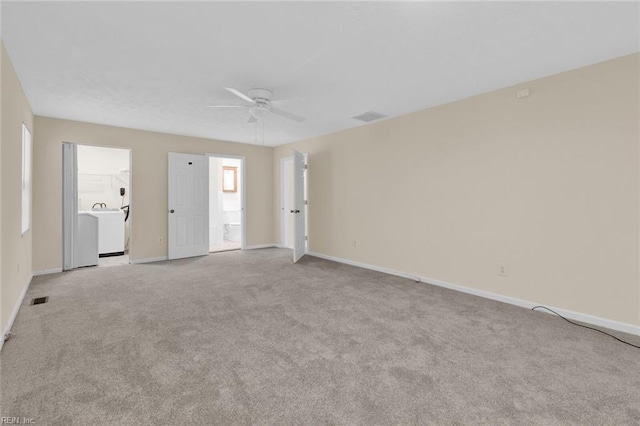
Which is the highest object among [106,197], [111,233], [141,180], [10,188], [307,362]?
[141,180]

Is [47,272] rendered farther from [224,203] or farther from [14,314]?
[224,203]

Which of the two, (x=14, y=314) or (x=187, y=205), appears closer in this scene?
(x=14, y=314)

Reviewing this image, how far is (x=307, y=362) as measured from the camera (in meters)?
2.12

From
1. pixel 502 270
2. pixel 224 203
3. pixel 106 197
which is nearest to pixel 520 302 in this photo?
pixel 502 270

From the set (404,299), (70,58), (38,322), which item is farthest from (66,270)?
(404,299)

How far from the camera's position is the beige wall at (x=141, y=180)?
15.1 ft

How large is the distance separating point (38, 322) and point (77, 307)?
0.42m

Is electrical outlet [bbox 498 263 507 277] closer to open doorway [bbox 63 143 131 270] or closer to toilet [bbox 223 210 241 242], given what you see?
open doorway [bbox 63 143 131 270]

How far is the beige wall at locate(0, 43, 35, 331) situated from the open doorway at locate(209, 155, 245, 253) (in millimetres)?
4454

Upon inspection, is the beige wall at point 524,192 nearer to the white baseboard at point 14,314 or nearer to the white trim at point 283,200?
the white trim at point 283,200

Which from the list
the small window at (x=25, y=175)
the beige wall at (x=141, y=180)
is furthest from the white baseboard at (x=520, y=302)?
the small window at (x=25, y=175)

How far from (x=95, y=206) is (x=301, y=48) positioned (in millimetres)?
6476

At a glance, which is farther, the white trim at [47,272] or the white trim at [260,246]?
the white trim at [260,246]

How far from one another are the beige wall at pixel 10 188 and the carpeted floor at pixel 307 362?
33cm
